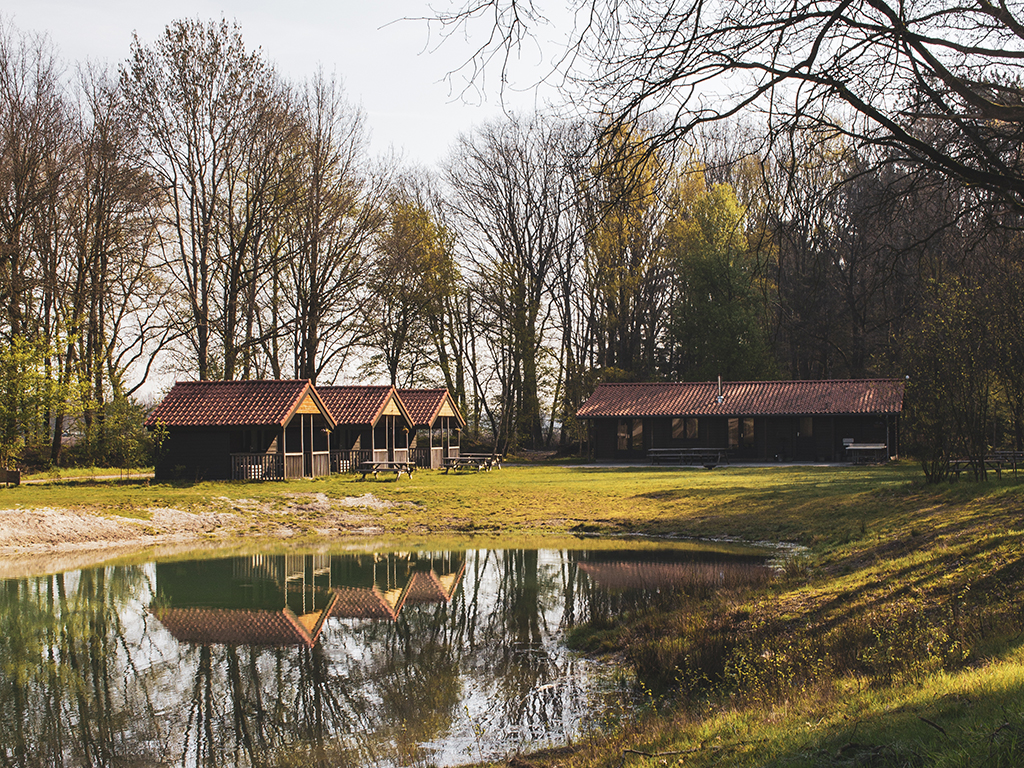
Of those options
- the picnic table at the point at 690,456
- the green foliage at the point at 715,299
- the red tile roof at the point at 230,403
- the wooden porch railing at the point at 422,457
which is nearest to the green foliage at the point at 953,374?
the red tile roof at the point at 230,403

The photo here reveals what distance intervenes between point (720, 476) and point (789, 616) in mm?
22416

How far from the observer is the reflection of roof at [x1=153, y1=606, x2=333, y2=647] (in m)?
11.2

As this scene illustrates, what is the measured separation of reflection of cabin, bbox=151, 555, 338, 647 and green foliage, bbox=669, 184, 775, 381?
3449 cm

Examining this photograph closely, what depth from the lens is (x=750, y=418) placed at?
43.5m

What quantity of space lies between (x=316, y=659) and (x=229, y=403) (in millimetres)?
23929

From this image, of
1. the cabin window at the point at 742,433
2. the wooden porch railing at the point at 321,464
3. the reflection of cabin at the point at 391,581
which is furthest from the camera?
the cabin window at the point at 742,433

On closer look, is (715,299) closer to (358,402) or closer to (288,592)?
(358,402)

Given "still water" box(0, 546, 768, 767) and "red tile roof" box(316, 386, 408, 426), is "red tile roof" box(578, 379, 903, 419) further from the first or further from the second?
→ "still water" box(0, 546, 768, 767)

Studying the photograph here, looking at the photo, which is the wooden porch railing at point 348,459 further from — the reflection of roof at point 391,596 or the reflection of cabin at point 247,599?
the reflection of roof at point 391,596

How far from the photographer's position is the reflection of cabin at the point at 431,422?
43156mm

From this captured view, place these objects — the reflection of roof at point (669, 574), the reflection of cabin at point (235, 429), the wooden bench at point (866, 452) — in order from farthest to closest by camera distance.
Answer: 1. the wooden bench at point (866, 452)
2. the reflection of cabin at point (235, 429)
3. the reflection of roof at point (669, 574)

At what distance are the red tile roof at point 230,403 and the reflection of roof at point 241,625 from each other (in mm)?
18509

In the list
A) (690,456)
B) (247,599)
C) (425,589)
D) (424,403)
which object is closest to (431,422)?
(424,403)

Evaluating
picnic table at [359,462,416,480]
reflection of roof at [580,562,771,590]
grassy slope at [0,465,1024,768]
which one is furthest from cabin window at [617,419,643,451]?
reflection of roof at [580,562,771,590]
